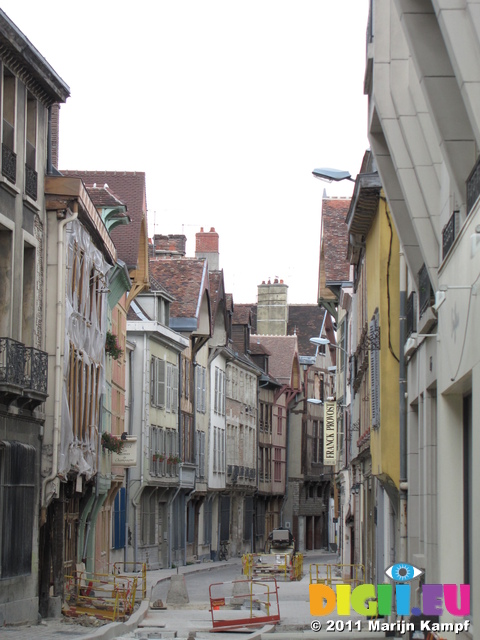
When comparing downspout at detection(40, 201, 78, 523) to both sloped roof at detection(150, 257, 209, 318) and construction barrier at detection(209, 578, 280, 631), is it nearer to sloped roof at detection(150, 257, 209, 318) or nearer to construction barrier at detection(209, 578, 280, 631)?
construction barrier at detection(209, 578, 280, 631)

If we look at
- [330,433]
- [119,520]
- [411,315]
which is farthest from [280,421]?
[411,315]

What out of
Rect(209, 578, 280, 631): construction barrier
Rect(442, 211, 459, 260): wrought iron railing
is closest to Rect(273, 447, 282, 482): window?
Rect(209, 578, 280, 631): construction barrier

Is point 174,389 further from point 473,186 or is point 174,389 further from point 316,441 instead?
point 473,186

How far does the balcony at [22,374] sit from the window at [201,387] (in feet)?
116

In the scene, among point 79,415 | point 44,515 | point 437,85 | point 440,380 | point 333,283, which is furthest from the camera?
point 333,283

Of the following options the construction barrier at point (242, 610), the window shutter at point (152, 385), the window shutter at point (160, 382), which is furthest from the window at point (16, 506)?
the window shutter at point (160, 382)

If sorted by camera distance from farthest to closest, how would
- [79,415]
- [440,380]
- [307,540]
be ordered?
[307,540] → [79,415] → [440,380]

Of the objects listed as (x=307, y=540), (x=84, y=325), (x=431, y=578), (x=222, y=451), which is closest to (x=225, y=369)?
(x=222, y=451)

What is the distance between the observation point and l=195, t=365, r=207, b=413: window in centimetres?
5791

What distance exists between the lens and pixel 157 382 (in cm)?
4878

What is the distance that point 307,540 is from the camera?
80812mm

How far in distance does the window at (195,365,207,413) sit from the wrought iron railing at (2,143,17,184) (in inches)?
1426

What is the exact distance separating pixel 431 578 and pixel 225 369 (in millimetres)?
49968

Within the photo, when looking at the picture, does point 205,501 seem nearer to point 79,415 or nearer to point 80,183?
point 79,415
